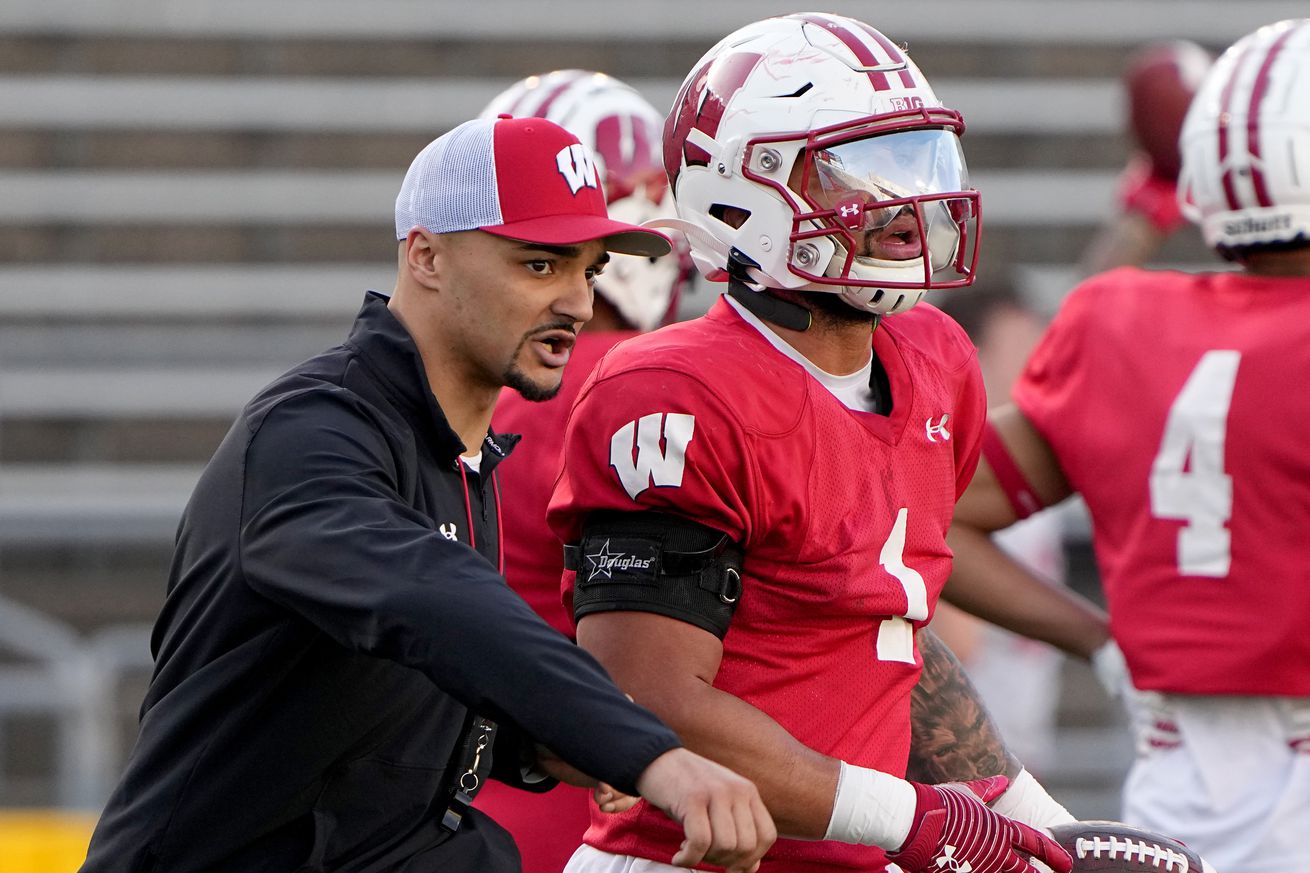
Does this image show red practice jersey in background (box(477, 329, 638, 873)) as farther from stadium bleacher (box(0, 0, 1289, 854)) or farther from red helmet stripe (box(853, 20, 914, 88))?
stadium bleacher (box(0, 0, 1289, 854))

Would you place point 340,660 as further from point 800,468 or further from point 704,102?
point 704,102

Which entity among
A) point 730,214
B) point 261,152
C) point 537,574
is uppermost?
point 730,214

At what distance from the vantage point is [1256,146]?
3697 millimetres

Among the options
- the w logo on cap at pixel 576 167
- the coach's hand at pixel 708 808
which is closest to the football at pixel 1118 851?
the coach's hand at pixel 708 808

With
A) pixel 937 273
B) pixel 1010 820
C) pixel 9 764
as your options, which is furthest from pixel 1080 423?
pixel 9 764

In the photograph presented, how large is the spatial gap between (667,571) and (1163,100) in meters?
4.27

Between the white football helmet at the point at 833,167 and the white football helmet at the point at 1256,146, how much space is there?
102 cm

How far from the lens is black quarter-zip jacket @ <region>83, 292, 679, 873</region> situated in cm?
224

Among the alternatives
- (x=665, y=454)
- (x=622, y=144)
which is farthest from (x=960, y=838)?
(x=622, y=144)

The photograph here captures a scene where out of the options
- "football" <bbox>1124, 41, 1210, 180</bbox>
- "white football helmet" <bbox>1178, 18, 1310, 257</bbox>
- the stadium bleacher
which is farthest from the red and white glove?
the stadium bleacher

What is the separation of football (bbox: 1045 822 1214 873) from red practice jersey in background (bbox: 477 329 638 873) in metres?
0.92

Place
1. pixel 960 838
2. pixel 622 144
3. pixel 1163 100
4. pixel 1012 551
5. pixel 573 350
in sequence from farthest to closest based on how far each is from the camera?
pixel 1012 551, pixel 1163 100, pixel 622 144, pixel 573 350, pixel 960 838

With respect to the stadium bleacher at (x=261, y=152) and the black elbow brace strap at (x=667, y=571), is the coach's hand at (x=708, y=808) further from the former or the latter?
the stadium bleacher at (x=261, y=152)

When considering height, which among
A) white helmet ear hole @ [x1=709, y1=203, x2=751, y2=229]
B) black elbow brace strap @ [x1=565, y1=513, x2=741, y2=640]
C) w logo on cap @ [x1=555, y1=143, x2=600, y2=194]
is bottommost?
black elbow brace strap @ [x1=565, y1=513, x2=741, y2=640]
